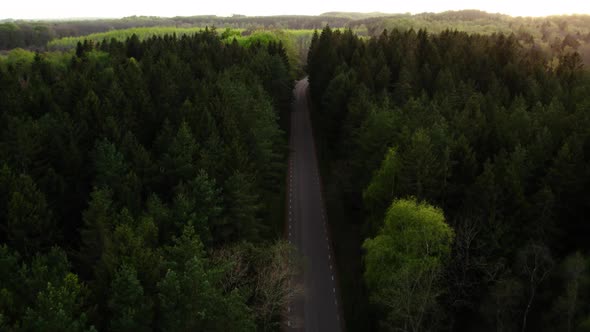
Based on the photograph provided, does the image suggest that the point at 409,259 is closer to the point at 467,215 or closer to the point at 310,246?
the point at 467,215

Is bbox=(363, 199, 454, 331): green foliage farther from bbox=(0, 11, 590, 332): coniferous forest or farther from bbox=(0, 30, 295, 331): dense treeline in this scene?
bbox=(0, 30, 295, 331): dense treeline

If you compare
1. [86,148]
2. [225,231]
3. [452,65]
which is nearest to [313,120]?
[452,65]

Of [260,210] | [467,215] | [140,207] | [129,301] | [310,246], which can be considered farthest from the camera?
[310,246]

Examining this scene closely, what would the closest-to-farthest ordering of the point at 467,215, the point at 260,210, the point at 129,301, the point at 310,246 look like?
the point at 129,301 → the point at 467,215 → the point at 260,210 → the point at 310,246

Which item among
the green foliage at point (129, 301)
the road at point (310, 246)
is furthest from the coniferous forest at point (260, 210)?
the road at point (310, 246)

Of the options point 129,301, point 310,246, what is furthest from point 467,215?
point 129,301

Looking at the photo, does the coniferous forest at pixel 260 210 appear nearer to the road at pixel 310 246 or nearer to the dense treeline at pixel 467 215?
the dense treeline at pixel 467 215

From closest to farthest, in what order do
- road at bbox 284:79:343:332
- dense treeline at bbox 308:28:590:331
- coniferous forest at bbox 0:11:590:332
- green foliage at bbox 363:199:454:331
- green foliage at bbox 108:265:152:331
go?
green foliage at bbox 108:265:152:331
coniferous forest at bbox 0:11:590:332
green foliage at bbox 363:199:454:331
dense treeline at bbox 308:28:590:331
road at bbox 284:79:343:332

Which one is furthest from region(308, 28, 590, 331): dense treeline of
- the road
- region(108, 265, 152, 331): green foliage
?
region(108, 265, 152, 331): green foliage
